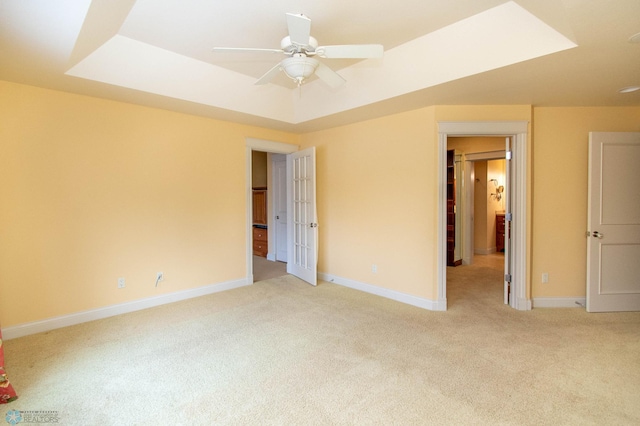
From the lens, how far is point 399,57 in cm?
305

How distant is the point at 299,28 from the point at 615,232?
411 centimetres

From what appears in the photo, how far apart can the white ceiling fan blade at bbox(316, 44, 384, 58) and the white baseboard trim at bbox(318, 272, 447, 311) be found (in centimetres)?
280

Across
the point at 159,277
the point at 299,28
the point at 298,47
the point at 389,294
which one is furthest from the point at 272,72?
the point at 389,294

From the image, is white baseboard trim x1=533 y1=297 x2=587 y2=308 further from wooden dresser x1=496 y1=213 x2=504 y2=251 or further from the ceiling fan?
wooden dresser x1=496 y1=213 x2=504 y2=251

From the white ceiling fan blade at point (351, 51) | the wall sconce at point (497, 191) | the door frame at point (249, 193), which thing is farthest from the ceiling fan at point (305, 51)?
the wall sconce at point (497, 191)

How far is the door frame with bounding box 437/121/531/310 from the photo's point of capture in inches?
135

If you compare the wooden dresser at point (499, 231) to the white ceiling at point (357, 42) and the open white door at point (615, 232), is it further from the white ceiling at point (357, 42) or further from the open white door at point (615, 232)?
the white ceiling at point (357, 42)

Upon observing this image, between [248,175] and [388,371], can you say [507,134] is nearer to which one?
[388,371]

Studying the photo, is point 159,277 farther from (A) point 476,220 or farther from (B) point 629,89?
(A) point 476,220

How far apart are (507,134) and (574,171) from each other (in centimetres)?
98

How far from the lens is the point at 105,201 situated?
10.9ft

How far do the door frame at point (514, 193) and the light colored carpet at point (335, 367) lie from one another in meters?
0.33

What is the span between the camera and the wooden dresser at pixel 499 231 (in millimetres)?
7270

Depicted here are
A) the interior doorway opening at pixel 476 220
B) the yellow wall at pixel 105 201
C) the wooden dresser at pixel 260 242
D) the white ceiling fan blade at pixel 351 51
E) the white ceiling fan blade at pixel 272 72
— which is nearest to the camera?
the white ceiling fan blade at pixel 351 51
